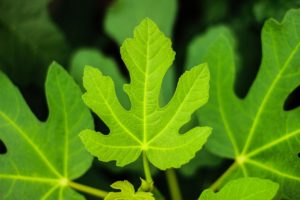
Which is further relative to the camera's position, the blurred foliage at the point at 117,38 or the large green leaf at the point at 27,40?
the large green leaf at the point at 27,40

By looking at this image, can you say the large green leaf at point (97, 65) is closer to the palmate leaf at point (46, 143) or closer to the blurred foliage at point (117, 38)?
the blurred foliage at point (117, 38)

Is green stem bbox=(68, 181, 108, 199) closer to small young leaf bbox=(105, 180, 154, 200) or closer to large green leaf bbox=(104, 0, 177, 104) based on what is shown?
small young leaf bbox=(105, 180, 154, 200)

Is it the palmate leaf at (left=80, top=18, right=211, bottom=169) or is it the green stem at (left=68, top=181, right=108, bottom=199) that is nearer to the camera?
the palmate leaf at (left=80, top=18, right=211, bottom=169)

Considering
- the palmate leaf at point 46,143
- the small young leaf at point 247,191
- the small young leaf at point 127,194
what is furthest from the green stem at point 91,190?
the small young leaf at point 247,191

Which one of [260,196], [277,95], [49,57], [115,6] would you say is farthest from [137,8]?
[260,196]

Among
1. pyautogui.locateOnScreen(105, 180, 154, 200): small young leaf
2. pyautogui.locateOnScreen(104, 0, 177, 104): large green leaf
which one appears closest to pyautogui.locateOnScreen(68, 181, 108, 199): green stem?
pyautogui.locateOnScreen(105, 180, 154, 200): small young leaf

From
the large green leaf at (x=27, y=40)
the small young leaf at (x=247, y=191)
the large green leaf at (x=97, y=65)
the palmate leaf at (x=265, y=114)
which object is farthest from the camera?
the large green leaf at (x=27, y=40)

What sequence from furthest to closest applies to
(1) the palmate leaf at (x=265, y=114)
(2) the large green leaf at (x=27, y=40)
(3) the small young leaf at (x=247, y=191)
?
(2) the large green leaf at (x=27, y=40), (1) the palmate leaf at (x=265, y=114), (3) the small young leaf at (x=247, y=191)

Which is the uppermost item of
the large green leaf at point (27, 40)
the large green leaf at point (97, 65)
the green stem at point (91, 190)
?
the large green leaf at point (27, 40)
